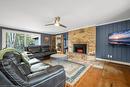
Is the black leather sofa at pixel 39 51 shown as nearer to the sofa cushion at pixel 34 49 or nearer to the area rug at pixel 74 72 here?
the sofa cushion at pixel 34 49

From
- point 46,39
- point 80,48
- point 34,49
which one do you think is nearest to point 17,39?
point 34,49

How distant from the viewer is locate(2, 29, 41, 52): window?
500 cm

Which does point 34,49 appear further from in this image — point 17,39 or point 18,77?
point 18,77

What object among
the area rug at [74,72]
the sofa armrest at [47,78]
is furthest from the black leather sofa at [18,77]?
the area rug at [74,72]

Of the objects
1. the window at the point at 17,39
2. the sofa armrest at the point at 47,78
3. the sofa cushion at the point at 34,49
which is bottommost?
the sofa armrest at the point at 47,78

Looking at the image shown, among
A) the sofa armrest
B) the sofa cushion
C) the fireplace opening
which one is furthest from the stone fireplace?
the sofa armrest

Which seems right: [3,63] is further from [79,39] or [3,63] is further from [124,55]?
[79,39]

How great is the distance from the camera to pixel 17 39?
19.1 ft

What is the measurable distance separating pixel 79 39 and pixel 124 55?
111 inches

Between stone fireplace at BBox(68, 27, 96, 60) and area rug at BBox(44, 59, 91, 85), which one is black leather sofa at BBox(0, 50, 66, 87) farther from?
stone fireplace at BBox(68, 27, 96, 60)

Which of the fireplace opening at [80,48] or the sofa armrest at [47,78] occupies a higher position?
the fireplace opening at [80,48]

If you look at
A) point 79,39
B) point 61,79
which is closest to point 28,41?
point 79,39

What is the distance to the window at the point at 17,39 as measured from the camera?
500cm

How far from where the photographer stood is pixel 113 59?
433 cm
